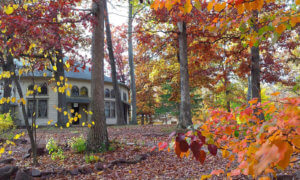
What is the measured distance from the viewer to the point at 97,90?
20.5 ft

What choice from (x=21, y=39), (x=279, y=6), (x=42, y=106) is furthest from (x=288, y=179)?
(x=42, y=106)

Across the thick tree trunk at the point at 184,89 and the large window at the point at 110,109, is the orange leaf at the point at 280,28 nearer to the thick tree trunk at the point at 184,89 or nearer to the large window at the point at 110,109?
the thick tree trunk at the point at 184,89

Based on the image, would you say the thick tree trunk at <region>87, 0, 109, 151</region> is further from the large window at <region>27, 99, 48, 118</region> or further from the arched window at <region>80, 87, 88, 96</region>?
the arched window at <region>80, 87, 88, 96</region>

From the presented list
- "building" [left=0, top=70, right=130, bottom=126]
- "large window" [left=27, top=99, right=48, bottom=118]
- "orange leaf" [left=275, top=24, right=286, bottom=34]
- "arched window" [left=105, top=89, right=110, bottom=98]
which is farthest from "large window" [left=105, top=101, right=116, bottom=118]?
"orange leaf" [left=275, top=24, right=286, bottom=34]

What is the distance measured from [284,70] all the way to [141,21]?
9413 millimetres

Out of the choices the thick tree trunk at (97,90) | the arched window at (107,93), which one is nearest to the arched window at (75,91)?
the arched window at (107,93)

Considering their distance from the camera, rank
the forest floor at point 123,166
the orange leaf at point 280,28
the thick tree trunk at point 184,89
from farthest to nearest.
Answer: the thick tree trunk at point 184,89
the forest floor at point 123,166
the orange leaf at point 280,28

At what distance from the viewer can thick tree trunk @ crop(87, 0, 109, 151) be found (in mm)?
6047

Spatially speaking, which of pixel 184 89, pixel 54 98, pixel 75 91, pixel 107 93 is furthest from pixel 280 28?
pixel 107 93

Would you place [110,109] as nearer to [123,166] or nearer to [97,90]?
[97,90]

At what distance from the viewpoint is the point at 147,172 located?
15.5ft

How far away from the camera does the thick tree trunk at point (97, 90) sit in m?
6.05

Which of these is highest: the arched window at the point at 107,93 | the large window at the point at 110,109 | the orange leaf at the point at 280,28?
the arched window at the point at 107,93

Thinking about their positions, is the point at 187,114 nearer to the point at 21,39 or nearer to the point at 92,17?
the point at 92,17
